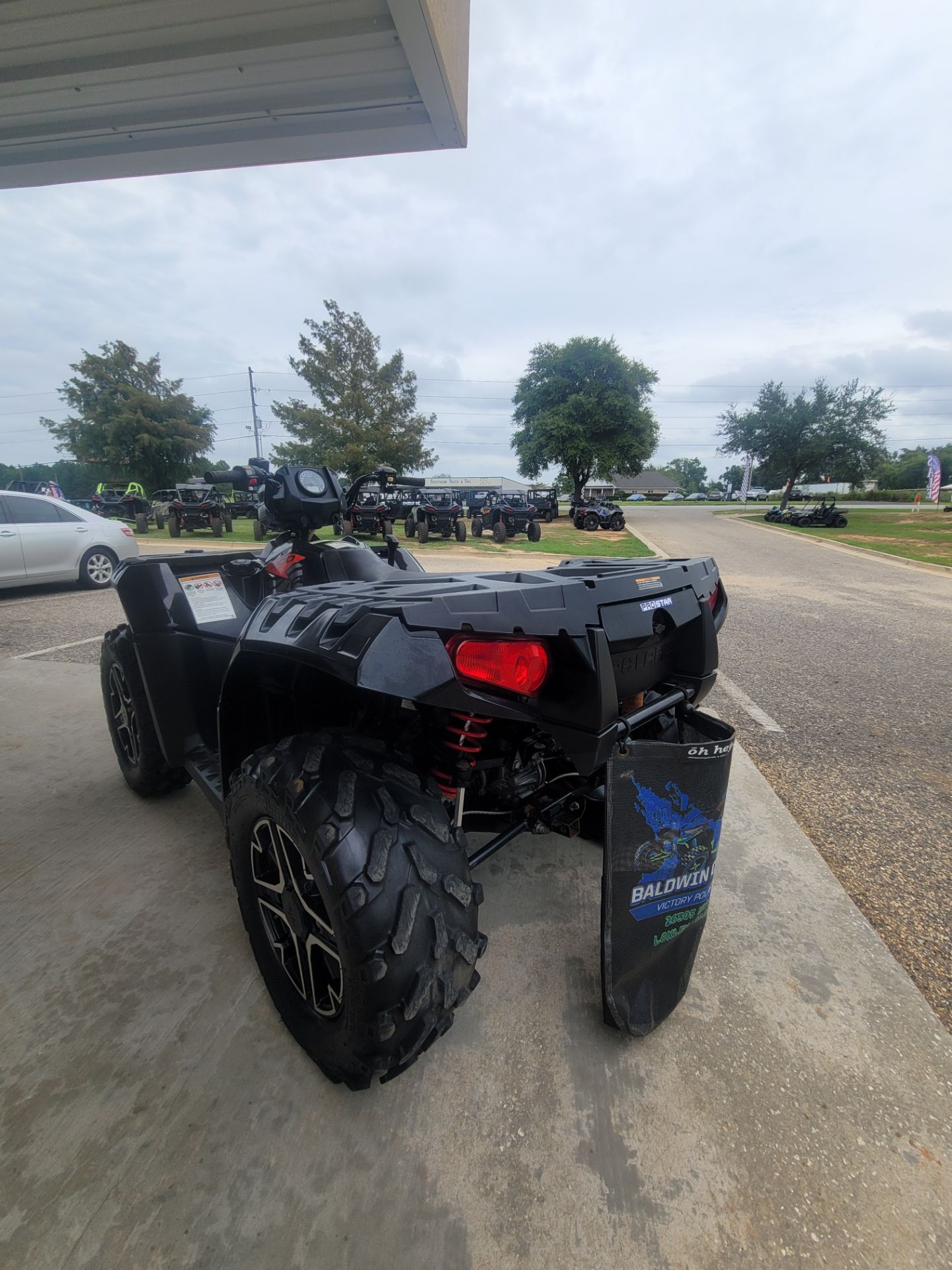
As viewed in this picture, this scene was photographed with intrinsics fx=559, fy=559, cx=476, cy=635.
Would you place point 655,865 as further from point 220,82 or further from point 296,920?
point 220,82

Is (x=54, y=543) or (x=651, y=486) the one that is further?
(x=651, y=486)

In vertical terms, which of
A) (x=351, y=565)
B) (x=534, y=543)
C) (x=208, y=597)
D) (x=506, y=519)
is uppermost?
(x=351, y=565)

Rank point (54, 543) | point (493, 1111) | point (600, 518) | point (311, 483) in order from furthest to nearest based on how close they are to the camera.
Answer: point (600, 518)
point (54, 543)
point (311, 483)
point (493, 1111)

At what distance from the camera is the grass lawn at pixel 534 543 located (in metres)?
15.3

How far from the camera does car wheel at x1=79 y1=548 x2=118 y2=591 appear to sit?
828 centimetres

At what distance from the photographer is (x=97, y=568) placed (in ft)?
27.6

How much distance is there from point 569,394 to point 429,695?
4117 cm

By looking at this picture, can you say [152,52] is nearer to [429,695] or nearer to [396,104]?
[396,104]

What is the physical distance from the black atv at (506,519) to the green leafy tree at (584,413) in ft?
61.7

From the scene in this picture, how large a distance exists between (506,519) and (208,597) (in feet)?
54.3

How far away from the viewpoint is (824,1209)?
115 cm

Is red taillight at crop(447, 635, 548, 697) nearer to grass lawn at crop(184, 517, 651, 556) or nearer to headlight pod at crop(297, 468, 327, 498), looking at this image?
headlight pod at crop(297, 468, 327, 498)

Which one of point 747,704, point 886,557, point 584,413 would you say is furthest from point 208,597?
point 584,413

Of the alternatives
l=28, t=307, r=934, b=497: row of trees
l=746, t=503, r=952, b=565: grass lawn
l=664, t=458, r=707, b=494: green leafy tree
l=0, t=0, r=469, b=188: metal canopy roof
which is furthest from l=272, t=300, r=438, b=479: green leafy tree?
l=664, t=458, r=707, b=494: green leafy tree
